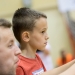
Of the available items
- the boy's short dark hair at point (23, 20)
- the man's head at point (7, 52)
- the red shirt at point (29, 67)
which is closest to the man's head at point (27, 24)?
the boy's short dark hair at point (23, 20)

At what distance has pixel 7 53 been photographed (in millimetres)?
1036

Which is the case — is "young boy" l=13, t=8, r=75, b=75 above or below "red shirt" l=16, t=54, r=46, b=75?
above

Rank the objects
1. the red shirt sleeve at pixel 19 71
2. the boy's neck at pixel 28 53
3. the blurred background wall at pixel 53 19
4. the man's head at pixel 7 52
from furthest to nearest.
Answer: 1. the blurred background wall at pixel 53 19
2. the boy's neck at pixel 28 53
3. the red shirt sleeve at pixel 19 71
4. the man's head at pixel 7 52

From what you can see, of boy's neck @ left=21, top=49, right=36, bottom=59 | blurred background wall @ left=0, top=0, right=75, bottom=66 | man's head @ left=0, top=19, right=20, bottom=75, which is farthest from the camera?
blurred background wall @ left=0, top=0, right=75, bottom=66

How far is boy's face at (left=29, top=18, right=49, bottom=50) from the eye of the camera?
1574 mm

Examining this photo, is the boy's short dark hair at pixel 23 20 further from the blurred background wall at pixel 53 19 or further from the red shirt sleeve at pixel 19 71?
the blurred background wall at pixel 53 19

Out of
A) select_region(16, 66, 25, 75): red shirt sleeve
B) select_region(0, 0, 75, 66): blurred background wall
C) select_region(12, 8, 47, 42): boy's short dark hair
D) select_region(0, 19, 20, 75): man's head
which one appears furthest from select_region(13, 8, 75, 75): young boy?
select_region(0, 0, 75, 66): blurred background wall

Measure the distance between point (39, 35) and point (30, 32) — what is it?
0.17 feet

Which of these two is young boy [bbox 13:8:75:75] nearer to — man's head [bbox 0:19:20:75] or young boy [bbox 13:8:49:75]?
young boy [bbox 13:8:49:75]

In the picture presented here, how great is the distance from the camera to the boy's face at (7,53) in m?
1.03

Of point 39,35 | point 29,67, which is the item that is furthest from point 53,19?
point 29,67

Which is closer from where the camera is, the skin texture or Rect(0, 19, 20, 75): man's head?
Rect(0, 19, 20, 75): man's head

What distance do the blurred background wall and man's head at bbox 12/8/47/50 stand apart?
444 cm

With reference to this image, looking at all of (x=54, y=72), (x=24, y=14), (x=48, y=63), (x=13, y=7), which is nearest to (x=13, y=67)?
(x=54, y=72)
